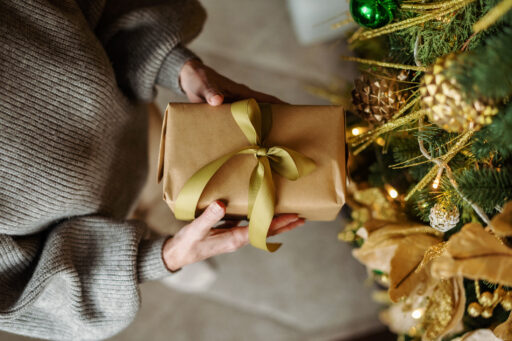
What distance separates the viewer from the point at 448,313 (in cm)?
65

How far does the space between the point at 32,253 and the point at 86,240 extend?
99mm

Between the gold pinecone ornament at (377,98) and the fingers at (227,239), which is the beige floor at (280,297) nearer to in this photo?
the fingers at (227,239)

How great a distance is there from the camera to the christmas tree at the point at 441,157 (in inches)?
17.1

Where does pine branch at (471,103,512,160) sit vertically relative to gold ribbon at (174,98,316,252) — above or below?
above

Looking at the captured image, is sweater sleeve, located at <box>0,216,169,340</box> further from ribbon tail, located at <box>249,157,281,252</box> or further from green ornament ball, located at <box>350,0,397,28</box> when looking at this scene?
green ornament ball, located at <box>350,0,397,28</box>

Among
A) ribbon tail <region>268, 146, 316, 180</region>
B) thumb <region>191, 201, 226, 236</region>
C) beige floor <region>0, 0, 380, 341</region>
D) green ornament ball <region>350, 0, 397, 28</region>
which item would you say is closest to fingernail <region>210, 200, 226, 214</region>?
thumb <region>191, 201, 226, 236</region>

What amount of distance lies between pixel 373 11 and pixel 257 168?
316 mm

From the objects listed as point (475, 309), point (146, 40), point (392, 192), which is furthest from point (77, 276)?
point (475, 309)

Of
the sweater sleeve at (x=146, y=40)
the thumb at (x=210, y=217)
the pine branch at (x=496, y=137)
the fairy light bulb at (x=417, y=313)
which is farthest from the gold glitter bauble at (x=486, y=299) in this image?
the sweater sleeve at (x=146, y=40)

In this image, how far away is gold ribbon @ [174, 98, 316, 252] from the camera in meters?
0.60

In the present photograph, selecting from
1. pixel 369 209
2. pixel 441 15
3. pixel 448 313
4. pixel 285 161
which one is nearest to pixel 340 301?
pixel 369 209

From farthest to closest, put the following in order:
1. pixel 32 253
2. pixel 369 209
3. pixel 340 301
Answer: pixel 340 301
pixel 369 209
pixel 32 253

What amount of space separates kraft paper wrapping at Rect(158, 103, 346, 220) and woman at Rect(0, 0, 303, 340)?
0.04 meters

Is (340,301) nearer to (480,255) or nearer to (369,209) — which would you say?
(369,209)
